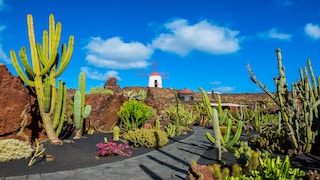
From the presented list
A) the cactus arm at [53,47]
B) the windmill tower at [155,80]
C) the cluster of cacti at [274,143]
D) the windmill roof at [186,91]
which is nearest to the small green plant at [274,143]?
the cluster of cacti at [274,143]

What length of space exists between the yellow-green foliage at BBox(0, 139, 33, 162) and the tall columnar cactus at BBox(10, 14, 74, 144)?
7.11 feet

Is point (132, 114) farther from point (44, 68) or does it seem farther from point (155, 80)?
point (155, 80)

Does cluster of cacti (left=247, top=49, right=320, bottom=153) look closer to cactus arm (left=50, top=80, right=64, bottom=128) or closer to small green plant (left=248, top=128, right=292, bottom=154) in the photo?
A: small green plant (left=248, top=128, right=292, bottom=154)

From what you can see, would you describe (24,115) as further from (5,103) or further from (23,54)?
(23,54)

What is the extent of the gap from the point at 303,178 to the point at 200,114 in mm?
22570

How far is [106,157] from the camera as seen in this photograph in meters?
7.99

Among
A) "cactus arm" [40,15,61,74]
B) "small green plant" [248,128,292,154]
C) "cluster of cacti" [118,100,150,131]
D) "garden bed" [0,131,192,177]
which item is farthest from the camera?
"cluster of cacti" [118,100,150,131]

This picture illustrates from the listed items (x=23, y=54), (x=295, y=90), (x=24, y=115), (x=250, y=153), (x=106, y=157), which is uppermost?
(x=23, y=54)

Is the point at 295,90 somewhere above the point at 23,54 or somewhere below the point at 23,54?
below

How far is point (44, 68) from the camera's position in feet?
32.2

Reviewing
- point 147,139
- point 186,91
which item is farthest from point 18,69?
point 186,91

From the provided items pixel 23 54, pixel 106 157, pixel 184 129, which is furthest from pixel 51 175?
pixel 184 129

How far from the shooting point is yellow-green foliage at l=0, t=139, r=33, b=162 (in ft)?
23.8

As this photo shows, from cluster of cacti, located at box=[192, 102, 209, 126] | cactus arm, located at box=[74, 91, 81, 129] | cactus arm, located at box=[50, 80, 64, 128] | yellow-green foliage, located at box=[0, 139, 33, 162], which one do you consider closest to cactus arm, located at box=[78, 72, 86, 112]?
cactus arm, located at box=[74, 91, 81, 129]
